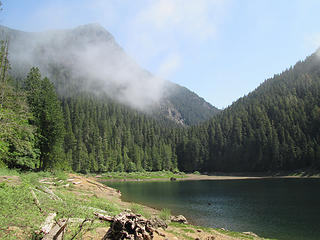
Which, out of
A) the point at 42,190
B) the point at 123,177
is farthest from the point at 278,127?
the point at 42,190

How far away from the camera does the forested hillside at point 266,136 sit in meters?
115

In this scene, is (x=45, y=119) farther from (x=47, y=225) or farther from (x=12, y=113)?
(x=47, y=225)

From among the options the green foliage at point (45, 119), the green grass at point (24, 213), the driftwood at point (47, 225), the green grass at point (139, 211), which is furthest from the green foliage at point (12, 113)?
the green grass at point (139, 211)

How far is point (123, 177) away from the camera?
11112 cm

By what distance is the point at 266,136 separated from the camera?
132 meters

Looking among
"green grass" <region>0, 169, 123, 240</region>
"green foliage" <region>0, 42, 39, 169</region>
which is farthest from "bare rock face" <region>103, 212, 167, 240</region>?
"green foliage" <region>0, 42, 39, 169</region>

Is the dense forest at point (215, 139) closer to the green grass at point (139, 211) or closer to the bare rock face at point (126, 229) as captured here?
the green grass at point (139, 211)

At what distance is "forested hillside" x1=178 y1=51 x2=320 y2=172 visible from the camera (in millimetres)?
115250

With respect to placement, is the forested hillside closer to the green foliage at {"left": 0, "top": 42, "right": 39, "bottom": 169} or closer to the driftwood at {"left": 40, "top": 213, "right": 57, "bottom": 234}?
the green foliage at {"left": 0, "top": 42, "right": 39, "bottom": 169}

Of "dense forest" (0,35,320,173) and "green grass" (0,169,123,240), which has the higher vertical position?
"dense forest" (0,35,320,173)

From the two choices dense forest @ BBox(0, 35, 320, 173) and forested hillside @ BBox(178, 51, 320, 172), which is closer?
forested hillside @ BBox(178, 51, 320, 172)

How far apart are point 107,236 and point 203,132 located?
158013mm

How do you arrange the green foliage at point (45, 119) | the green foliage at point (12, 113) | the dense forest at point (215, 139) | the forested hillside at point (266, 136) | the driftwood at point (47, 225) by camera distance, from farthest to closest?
the dense forest at point (215, 139) → the forested hillside at point (266, 136) → the green foliage at point (45, 119) → the green foliage at point (12, 113) → the driftwood at point (47, 225)

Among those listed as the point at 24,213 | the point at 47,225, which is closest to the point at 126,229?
the point at 47,225
